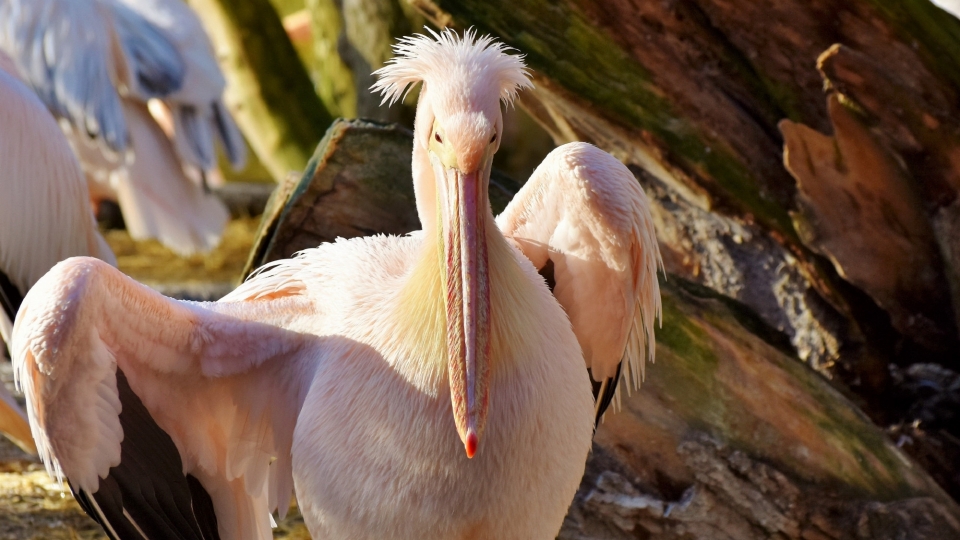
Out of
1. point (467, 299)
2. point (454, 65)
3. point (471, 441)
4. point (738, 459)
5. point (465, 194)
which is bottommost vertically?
point (738, 459)

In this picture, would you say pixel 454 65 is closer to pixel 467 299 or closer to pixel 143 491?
pixel 467 299

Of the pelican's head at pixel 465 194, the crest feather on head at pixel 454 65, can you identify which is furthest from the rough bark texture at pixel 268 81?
the pelican's head at pixel 465 194

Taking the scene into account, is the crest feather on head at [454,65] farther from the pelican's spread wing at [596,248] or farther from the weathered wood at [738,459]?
the weathered wood at [738,459]

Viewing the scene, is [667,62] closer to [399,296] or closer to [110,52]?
[399,296]

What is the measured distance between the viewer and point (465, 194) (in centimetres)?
206

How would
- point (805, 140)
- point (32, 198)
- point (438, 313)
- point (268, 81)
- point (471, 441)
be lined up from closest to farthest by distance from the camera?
point (471, 441), point (438, 313), point (805, 140), point (32, 198), point (268, 81)

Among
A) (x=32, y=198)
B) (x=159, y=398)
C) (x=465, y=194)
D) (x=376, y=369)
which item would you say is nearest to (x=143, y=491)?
(x=159, y=398)

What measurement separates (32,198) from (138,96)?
6.02ft

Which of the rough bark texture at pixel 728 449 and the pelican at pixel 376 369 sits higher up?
the pelican at pixel 376 369

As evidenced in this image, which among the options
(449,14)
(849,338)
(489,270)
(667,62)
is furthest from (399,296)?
(849,338)

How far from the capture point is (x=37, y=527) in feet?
11.4

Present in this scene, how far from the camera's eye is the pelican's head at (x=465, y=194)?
2033 millimetres

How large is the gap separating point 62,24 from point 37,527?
2.77 meters

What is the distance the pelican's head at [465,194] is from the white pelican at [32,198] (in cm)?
219
